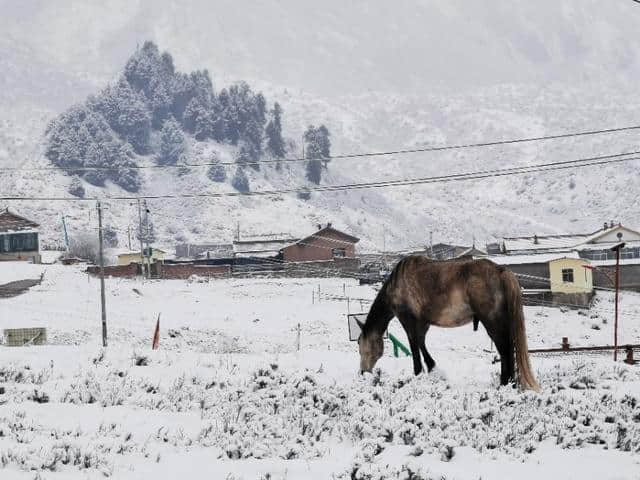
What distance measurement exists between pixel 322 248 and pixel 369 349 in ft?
303

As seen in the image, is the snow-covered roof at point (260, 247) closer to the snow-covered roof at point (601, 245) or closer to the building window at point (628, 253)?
the snow-covered roof at point (601, 245)

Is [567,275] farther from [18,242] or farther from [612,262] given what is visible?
[18,242]

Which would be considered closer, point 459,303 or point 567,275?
point 459,303

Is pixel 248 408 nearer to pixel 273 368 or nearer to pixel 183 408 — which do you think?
pixel 183 408

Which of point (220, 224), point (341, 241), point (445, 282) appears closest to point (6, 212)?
point (341, 241)

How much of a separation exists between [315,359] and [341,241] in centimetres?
9365

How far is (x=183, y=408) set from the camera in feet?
35.2

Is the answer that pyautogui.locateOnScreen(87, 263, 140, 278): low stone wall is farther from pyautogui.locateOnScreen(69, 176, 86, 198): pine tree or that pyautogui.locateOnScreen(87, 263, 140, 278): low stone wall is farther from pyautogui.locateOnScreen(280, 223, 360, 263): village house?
pyautogui.locateOnScreen(69, 176, 86, 198): pine tree

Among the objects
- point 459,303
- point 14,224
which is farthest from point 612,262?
point 459,303

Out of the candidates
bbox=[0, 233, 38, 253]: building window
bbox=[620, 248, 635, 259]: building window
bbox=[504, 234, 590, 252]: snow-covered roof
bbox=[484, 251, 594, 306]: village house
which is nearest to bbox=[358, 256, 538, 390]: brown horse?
bbox=[484, 251, 594, 306]: village house

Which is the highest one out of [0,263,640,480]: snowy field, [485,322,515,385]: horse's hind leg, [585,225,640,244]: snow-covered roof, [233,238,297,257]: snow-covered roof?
[485,322,515,385]: horse's hind leg

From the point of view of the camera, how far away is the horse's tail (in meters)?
11.9

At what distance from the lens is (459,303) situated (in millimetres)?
12484

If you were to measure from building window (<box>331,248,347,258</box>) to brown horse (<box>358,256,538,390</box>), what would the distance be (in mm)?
94122
